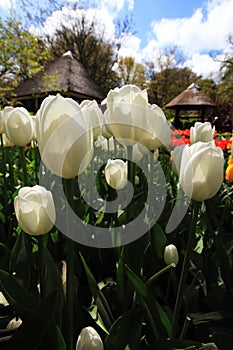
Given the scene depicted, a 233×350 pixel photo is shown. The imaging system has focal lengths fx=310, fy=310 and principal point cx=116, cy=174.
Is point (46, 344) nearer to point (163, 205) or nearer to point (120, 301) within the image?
point (120, 301)

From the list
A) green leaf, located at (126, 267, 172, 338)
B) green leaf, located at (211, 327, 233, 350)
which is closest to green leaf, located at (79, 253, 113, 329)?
green leaf, located at (126, 267, 172, 338)

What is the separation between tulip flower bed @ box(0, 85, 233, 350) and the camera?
435 millimetres

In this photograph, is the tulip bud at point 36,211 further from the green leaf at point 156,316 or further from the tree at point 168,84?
the tree at point 168,84

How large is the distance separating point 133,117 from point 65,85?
54.9ft

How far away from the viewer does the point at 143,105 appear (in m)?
0.58

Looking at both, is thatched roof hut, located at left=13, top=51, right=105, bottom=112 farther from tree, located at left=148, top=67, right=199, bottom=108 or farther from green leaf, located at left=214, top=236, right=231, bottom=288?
green leaf, located at left=214, top=236, right=231, bottom=288

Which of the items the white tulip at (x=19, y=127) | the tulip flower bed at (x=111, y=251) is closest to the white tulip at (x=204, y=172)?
→ the tulip flower bed at (x=111, y=251)

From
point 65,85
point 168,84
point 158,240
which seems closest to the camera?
point 158,240

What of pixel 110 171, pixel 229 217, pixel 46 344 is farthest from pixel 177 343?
pixel 229 217

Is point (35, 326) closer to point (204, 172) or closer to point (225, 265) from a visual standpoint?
point (204, 172)

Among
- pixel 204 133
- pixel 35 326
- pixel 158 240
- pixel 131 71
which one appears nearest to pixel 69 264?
pixel 35 326

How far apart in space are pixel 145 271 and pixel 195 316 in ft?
0.67

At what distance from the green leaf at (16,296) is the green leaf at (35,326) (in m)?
0.05

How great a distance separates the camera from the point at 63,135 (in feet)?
1.36
